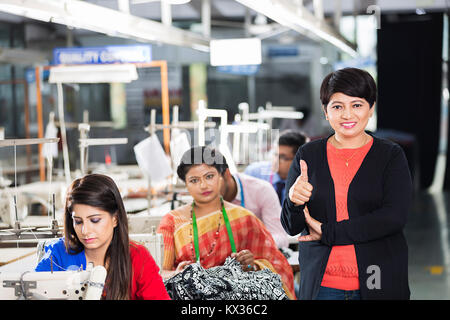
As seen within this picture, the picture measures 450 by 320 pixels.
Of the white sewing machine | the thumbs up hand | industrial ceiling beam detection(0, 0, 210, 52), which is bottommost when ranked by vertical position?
the white sewing machine

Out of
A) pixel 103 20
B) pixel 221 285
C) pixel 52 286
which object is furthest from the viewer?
pixel 103 20

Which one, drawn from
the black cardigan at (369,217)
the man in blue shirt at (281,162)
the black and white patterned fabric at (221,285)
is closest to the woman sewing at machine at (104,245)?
the black and white patterned fabric at (221,285)

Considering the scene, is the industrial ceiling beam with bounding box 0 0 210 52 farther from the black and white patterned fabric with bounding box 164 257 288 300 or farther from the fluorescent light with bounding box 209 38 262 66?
the black and white patterned fabric with bounding box 164 257 288 300

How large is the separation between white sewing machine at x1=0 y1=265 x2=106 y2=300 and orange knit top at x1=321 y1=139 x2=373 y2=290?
0.74m

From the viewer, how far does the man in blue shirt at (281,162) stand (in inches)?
135

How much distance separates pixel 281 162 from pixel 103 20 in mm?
1318

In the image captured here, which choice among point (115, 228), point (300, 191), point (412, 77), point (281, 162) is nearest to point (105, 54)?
point (281, 162)

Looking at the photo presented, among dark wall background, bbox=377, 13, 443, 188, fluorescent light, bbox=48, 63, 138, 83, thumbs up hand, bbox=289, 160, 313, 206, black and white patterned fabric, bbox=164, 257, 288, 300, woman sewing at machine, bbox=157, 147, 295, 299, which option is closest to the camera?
thumbs up hand, bbox=289, 160, 313, 206

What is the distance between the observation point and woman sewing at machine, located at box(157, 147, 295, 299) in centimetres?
236

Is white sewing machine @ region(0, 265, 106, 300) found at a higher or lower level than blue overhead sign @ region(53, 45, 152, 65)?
lower

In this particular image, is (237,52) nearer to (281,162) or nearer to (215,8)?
(281,162)

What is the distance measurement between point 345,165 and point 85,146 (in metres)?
1.46

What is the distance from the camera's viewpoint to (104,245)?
67.7 inches

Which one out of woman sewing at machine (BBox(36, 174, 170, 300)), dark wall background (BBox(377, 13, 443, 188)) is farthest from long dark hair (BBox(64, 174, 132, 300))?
dark wall background (BBox(377, 13, 443, 188))
